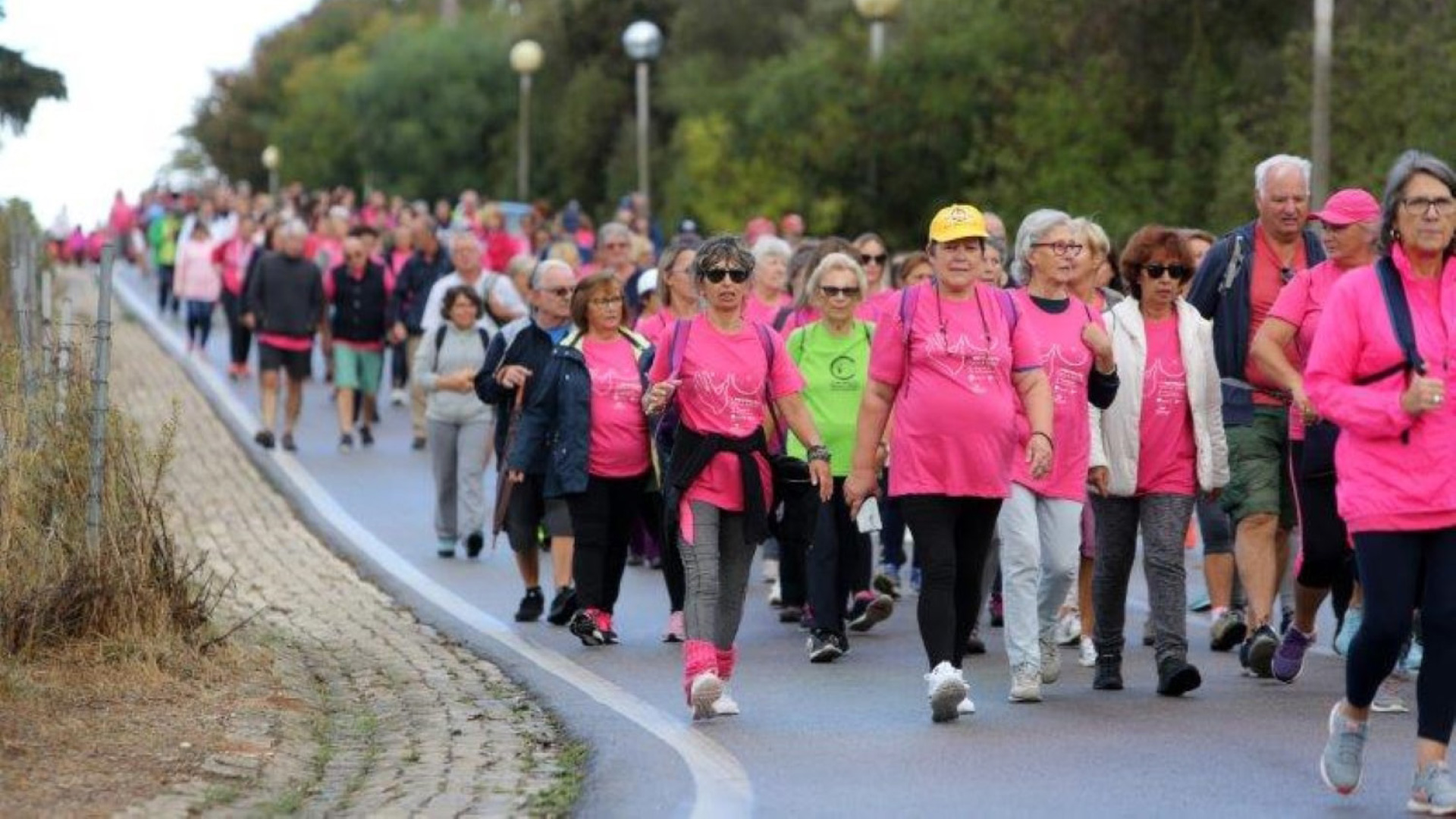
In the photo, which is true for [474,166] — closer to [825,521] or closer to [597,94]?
[597,94]

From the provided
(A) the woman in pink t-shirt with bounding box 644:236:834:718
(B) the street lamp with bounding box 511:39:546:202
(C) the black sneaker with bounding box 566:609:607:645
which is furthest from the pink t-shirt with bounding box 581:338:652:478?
(B) the street lamp with bounding box 511:39:546:202

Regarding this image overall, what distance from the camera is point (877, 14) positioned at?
39.2m

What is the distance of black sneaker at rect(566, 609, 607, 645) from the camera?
543 inches

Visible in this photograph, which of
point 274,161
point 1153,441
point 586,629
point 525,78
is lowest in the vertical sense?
point 586,629

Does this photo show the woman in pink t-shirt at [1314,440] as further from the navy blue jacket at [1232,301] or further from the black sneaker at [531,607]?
the black sneaker at [531,607]

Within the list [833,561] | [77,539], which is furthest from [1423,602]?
[77,539]

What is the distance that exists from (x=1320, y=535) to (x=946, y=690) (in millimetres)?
1711

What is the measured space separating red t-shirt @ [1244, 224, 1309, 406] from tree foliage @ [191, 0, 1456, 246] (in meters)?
19.1

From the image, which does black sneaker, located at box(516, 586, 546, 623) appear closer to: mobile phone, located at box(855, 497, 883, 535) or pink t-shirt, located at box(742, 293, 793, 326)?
pink t-shirt, located at box(742, 293, 793, 326)

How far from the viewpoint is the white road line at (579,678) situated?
9.38 meters

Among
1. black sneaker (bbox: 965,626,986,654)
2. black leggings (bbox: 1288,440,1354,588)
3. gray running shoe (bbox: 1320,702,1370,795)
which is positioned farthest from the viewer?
black sneaker (bbox: 965,626,986,654)

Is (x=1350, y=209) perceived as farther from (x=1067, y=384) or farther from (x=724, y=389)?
(x=724, y=389)

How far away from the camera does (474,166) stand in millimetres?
75938

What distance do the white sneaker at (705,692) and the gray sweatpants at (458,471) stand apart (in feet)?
24.2
